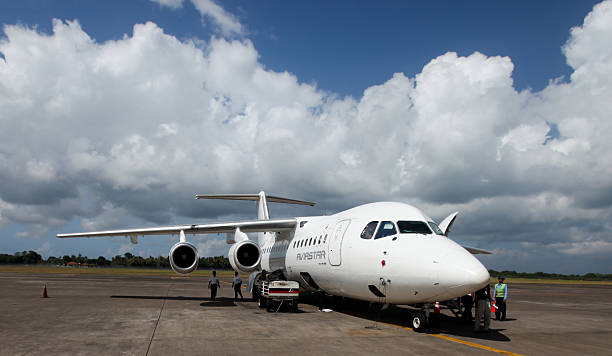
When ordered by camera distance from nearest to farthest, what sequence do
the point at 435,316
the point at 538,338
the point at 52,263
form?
1. the point at 538,338
2. the point at 435,316
3. the point at 52,263

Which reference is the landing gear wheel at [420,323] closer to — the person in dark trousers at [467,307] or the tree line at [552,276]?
the person in dark trousers at [467,307]

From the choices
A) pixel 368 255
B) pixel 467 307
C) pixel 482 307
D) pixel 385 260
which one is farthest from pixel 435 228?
pixel 467 307

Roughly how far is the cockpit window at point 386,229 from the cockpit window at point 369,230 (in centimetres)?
24

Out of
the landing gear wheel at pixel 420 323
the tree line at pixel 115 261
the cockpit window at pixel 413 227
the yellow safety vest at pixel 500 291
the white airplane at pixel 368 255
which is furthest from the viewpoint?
the tree line at pixel 115 261

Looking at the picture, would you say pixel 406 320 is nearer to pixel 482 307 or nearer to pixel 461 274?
pixel 482 307

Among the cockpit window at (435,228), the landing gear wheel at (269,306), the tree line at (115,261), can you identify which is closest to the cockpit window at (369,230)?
the cockpit window at (435,228)

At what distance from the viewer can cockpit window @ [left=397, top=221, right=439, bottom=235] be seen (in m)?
10.7

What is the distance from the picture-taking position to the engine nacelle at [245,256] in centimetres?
1717

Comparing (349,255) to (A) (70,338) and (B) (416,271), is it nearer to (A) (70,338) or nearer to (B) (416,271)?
(B) (416,271)

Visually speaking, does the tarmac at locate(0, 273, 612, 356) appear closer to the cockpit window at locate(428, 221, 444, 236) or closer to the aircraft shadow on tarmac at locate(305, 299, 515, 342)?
the aircraft shadow on tarmac at locate(305, 299, 515, 342)

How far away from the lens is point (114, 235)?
63.3 feet

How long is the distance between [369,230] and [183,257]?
863cm

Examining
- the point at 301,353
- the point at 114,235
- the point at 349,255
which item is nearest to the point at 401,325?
the point at 349,255

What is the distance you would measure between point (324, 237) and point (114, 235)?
33.9 ft
